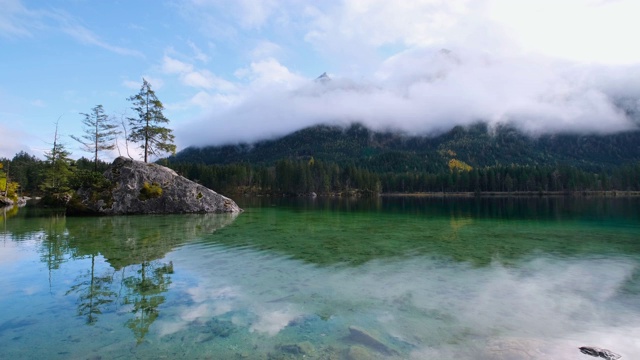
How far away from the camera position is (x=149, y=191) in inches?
1727

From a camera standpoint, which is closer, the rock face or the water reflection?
the water reflection

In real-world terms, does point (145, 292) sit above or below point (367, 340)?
above

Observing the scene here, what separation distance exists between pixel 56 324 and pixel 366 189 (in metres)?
173

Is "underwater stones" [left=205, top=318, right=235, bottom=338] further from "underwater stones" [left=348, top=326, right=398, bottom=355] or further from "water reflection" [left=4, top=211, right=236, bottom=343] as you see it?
"underwater stones" [left=348, top=326, right=398, bottom=355]

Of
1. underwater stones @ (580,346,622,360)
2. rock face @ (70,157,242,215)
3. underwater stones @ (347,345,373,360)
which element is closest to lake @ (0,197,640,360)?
underwater stones @ (347,345,373,360)

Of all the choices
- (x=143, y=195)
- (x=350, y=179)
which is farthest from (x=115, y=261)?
(x=350, y=179)

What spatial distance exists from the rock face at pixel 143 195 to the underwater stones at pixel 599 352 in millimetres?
43338

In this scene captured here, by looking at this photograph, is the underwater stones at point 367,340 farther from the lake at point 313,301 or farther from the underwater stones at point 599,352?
the underwater stones at point 599,352

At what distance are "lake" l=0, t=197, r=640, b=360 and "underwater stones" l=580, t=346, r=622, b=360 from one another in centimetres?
18

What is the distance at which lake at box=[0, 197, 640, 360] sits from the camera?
7914mm

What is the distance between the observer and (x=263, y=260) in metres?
17.1

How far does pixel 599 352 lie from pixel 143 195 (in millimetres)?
44920

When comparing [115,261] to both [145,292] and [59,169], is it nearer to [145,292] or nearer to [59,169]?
[145,292]

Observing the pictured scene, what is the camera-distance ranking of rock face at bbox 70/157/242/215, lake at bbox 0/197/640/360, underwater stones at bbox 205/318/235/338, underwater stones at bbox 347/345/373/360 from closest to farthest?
underwater stones at bbox 347/345/373/360 → lake at bbox 0/197/640/360 → underwater stones at bbox 205/318/235/338 → rock face at bbox 70/157/242/215
